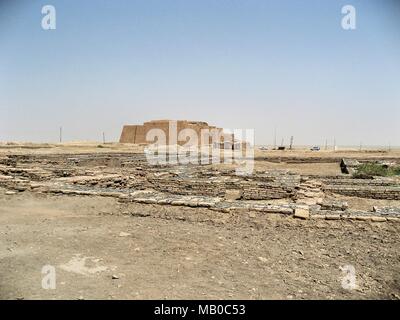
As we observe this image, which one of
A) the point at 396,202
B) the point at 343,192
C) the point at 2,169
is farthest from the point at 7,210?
the point at 396,202

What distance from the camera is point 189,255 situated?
16.1ft

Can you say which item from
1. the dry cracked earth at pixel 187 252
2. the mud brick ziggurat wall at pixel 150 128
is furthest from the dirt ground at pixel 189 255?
the mud brick ziggurat wall at pixel 150 128

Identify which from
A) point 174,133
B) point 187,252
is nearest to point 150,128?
point 174,133

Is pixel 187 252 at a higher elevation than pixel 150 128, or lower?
lower

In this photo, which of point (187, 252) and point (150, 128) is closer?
point (187, 252)

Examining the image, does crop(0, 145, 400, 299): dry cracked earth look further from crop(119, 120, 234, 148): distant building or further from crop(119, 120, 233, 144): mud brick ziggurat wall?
crop(119, 120, 233, 144): mud brick ziggurat wall

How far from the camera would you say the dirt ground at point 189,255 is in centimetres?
384

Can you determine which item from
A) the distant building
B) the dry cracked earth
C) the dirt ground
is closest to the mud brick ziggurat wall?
the distant building

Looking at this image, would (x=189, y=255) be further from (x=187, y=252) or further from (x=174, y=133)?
(x=174, y=133)

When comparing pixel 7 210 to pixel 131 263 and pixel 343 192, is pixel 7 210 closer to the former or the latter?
pixel 131 263

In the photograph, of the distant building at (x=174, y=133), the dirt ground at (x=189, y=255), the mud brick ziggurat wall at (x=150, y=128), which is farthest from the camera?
the mud brick ziggurat wall at (x=150, y=128)

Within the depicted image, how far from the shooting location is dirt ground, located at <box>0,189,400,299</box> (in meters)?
3.84

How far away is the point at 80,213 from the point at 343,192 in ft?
24.3

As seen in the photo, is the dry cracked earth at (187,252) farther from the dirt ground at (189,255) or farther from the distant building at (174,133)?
the distant building at (174,133)
